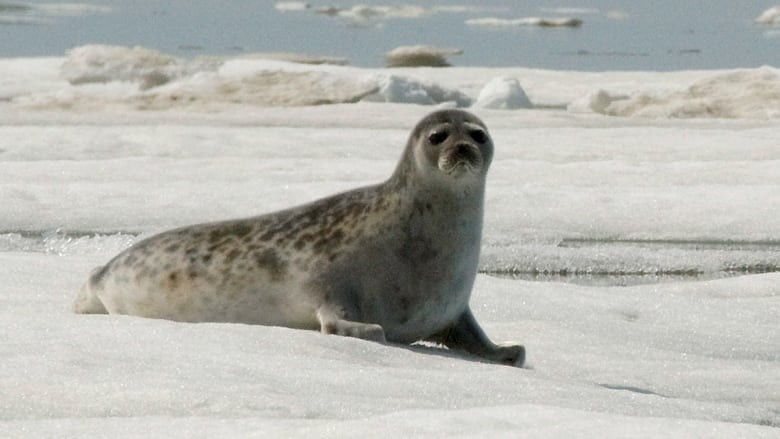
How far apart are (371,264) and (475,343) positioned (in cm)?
33

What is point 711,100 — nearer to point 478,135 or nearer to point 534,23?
point 478,135

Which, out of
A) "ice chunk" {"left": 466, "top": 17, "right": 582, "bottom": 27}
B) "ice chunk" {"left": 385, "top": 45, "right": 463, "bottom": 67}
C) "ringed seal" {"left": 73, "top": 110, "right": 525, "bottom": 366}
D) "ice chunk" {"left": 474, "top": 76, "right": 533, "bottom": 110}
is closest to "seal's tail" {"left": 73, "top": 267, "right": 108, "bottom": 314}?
"ringed seal" {"left": 73, "top": 110, "right": 525, "bottom": 366}

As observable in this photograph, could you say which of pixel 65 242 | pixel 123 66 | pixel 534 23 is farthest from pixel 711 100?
pixel 534 23

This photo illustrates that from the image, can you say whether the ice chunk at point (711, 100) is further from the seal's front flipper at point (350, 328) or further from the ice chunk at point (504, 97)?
the seal's front flipper at point (350, 328)

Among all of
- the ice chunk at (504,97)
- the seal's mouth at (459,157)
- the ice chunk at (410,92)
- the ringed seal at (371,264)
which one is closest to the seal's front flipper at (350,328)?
the ringed seal at (371,264)

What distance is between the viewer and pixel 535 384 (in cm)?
356

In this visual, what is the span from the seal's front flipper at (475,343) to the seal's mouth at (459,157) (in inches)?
15.7

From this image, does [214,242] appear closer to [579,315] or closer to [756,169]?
[579,315]

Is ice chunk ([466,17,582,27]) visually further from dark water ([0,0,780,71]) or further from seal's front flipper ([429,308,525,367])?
seal's front flipper ([429,308,525,367])

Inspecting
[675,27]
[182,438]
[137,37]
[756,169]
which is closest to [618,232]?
[756,169]

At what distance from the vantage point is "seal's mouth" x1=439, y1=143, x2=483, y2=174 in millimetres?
4164

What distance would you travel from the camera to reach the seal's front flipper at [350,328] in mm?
3975

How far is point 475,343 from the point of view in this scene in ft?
13.9

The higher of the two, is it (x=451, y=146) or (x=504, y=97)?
(x=451, y=146)
